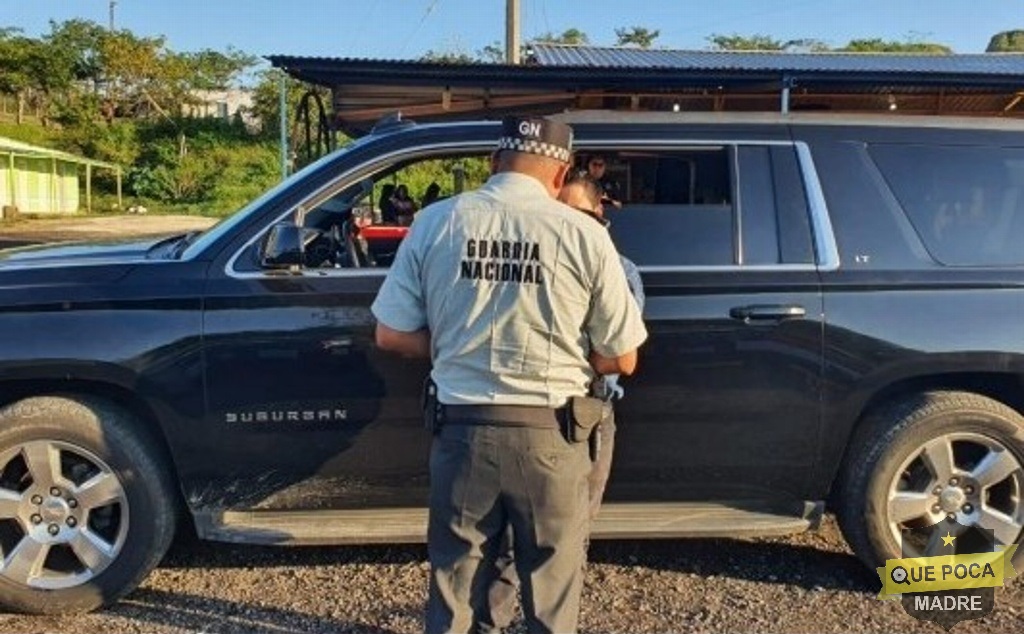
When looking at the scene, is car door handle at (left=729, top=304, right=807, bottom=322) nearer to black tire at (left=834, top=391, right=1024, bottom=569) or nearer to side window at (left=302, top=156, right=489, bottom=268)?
black tire at (left=834, top=391, right=1024, bottom=569)

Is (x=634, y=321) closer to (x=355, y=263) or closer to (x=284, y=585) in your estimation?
(x=355, y=263)

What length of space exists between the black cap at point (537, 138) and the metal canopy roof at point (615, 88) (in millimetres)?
2916

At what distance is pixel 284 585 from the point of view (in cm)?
415

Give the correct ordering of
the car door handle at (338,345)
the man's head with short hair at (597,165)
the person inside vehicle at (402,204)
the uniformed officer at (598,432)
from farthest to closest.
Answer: the person inside vehicle at (402,204) → the man's head with short hair at (597,165) → the car door handle at (338,345) → the uniformed officer at (598,432)

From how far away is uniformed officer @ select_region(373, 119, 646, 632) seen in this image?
269 centimetres

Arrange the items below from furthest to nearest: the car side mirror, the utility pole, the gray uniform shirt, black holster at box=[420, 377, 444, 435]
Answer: the utility pole → the car side mirror → black holster at box=[420, 377, 444, 435] → the gray uniform shirt

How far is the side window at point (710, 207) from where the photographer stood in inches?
155

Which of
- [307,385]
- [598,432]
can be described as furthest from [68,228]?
[598,432]

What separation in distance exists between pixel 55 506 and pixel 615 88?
4.25 m

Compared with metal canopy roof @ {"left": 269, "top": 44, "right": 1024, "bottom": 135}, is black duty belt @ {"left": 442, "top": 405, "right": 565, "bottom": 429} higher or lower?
lower

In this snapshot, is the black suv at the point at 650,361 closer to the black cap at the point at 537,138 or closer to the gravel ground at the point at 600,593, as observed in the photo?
the gravel ground at the point at 600,593

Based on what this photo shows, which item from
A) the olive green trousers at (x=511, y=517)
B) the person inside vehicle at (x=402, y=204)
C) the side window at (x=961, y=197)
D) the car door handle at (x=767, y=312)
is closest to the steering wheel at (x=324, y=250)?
the person inside vehicle at (x=402, y=204)

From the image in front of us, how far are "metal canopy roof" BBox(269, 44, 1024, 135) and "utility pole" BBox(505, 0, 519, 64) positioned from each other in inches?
339

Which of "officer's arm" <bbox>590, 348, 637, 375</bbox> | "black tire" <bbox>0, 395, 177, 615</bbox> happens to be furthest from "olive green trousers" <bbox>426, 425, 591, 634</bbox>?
"black tire" <bbox>0, 395, 177, 615</bbox>
